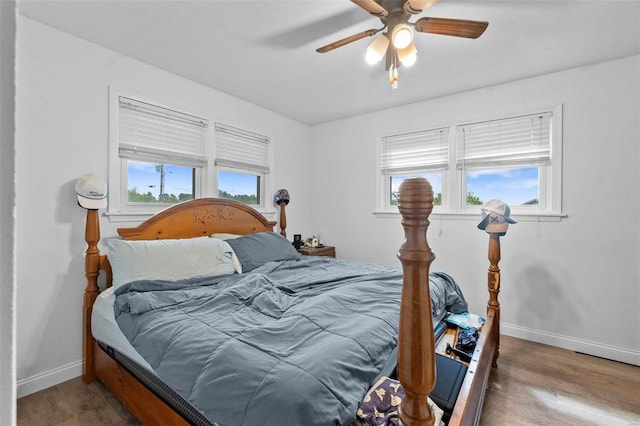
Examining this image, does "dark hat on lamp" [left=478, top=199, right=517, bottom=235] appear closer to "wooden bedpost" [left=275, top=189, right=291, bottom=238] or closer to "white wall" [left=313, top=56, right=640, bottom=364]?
"white wall" [left=313, top=56, right=640, bottom=364]

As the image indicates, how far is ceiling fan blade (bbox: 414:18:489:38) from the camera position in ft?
5.38

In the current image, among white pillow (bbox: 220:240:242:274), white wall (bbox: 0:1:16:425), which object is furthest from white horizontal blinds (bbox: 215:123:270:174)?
white wall (bbox: 0:1:16:425)

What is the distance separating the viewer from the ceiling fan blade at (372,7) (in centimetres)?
149

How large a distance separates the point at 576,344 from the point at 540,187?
1456 mm

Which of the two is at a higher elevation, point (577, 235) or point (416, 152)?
point (416, 152)

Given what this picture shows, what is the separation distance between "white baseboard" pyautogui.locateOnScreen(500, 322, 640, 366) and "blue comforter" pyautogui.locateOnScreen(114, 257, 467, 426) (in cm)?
120

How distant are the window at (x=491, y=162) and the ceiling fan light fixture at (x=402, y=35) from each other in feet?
6.11

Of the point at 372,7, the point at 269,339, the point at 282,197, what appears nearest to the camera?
the point at 269,339

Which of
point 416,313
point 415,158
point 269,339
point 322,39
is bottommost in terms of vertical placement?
point 269,339

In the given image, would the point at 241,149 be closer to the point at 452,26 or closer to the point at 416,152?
the point at 416,152

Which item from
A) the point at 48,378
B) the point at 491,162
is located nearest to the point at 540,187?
the point at 491,162

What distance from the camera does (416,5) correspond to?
1562 mm

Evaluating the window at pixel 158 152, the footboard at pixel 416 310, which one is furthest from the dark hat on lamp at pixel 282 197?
the footboard at pixel 416 310

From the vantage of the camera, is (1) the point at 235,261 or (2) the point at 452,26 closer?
(2) the point at 452,26
